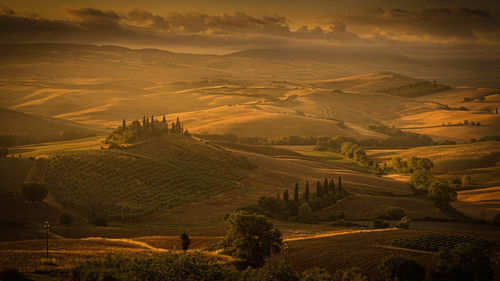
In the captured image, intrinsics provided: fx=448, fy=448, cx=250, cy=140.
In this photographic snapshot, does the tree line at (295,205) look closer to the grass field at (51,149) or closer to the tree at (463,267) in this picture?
the tree at (463,267)

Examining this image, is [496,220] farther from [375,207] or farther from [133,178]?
[133,178]

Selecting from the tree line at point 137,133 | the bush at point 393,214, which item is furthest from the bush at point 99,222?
the tree line at point 137,133

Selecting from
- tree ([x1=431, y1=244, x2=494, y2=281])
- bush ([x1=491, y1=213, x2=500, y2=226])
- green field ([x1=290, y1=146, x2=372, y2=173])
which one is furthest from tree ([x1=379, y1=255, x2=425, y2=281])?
green field ([x1=290, y1=146, x2=372, y2=173])

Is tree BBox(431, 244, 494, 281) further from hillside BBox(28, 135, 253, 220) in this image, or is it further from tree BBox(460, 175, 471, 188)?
tree BBox(460, 175, 471, 188)

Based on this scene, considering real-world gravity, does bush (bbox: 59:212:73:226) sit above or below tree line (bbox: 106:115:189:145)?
below

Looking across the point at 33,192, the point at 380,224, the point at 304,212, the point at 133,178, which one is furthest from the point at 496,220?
the point at 33,192

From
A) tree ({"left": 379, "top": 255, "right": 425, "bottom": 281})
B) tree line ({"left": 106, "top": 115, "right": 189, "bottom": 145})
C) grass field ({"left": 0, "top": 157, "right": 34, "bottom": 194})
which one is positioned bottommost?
tree ({"left": 379, "top": 255, "right": 425, "bottom": 281})

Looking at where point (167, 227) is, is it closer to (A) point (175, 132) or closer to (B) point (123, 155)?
(B) point (123, 155)

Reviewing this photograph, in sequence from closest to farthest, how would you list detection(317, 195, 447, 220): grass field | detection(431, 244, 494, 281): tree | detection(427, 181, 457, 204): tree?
detection(431, 244, 494, 281): tree
detection(317, 195, 447, 220): grass field
detection(427, 181, 457, 204): tree
